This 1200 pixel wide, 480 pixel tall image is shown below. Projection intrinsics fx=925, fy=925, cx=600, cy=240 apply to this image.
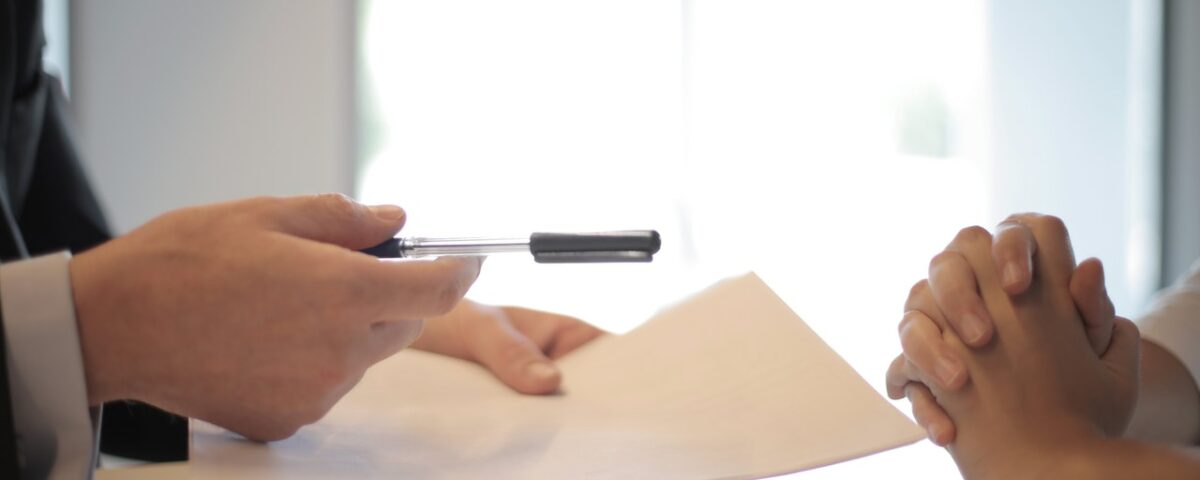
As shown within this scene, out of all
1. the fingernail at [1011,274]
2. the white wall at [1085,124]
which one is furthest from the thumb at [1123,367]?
the white wall at [1085,124]

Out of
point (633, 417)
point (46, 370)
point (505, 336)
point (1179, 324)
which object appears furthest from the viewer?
point (1179, 324)

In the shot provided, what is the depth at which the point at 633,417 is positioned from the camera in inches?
18.6

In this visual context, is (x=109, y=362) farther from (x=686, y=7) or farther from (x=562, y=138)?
(x=686, y=7)

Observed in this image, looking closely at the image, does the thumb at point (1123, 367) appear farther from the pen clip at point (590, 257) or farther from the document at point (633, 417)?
the pen clip at point (590, 257)

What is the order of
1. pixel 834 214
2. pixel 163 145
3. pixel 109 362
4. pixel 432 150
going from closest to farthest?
pixel 109 362 → pixel 163 145 → pixel 432 150 → pixel 834 214

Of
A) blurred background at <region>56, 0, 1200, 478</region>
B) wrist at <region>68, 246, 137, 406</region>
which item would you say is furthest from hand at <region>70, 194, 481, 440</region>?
blurred background at <region>56, 0, 1200, 478</region>

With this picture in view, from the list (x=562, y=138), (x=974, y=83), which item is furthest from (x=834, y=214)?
(x=562, y=138)

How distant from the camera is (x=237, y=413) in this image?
406 millimetres

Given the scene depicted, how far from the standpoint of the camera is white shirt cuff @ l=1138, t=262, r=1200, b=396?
710 millimetres

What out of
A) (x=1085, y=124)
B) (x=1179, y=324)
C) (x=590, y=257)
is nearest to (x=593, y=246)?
(x=590, y=257)

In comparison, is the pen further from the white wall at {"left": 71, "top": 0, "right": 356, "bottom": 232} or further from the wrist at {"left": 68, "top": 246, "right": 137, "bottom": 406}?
the white wall at {"left": 71, "top": 0, "right": 356, "bottom": 232}

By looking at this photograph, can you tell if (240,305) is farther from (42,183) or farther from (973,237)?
(42,183)

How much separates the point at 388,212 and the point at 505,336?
0.59 ft

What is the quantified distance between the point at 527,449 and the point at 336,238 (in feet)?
0.43
